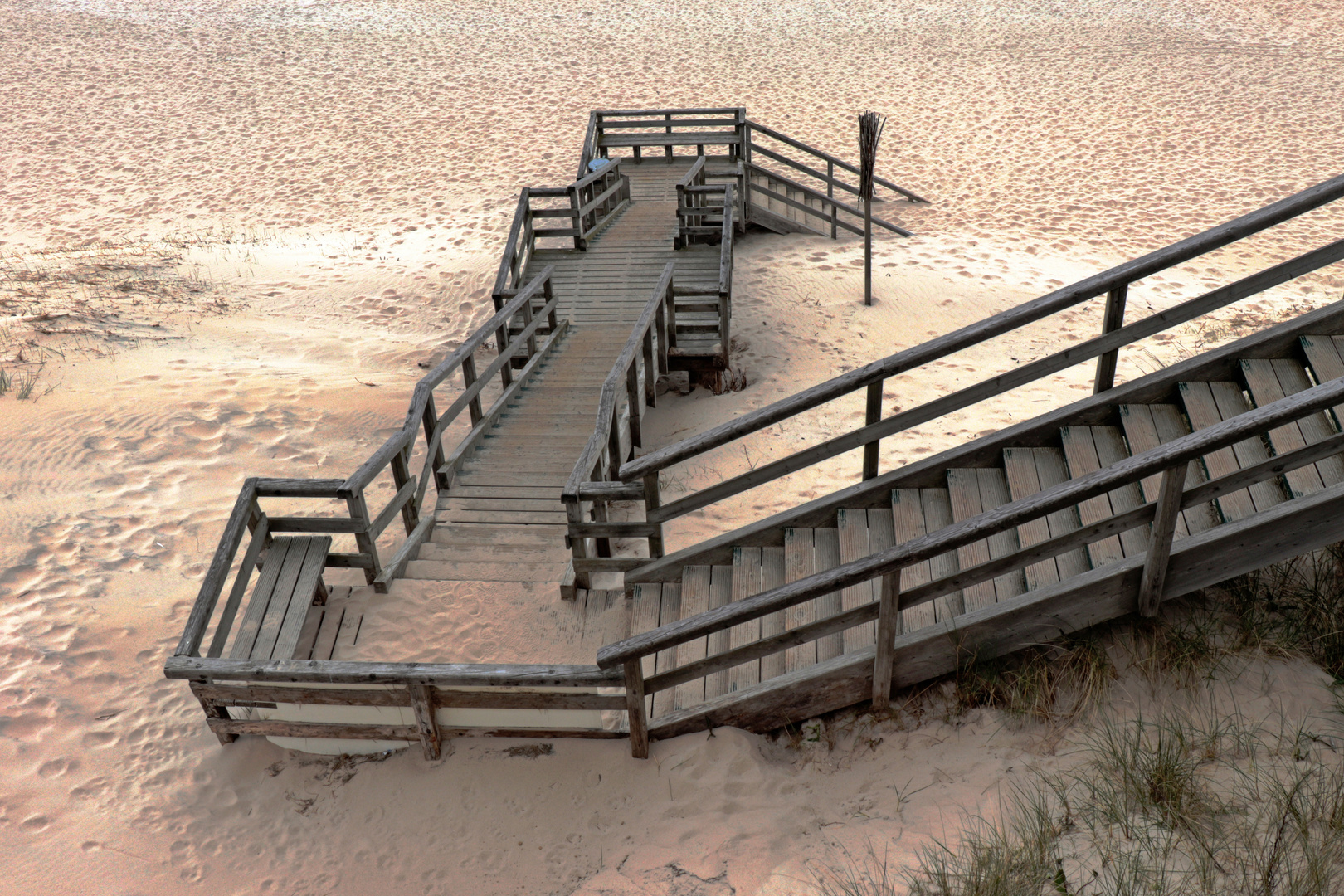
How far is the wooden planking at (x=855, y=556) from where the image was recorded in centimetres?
411

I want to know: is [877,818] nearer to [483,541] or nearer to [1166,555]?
[1166,555]

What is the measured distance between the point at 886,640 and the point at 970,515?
96 centimetres

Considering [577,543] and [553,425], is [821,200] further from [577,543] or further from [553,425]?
[577,543]

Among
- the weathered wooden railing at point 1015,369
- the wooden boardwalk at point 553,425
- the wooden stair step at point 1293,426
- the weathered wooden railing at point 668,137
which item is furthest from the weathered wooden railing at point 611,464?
the weathered wooden railing at point 668,137

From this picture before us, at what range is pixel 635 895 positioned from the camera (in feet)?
11.3

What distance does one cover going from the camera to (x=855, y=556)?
4398 mm

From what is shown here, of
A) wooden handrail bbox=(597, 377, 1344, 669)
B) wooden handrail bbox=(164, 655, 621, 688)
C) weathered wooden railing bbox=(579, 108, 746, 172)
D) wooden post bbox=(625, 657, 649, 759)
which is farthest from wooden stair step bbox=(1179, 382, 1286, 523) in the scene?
weathered wooden railing bbox=(579, 108, 746, 172)

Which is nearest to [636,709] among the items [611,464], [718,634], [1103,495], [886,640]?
[718,634]

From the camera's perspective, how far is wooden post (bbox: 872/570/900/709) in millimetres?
3596

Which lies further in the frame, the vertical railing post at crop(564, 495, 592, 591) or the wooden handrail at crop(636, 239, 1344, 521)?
the vertical railing post at crop(564, 495, 592, 591)

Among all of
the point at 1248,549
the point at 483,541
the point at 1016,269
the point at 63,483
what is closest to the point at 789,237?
the point at 1016,269

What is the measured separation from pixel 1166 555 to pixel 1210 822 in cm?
95

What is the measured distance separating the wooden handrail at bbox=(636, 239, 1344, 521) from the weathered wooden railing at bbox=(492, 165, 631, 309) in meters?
5.34

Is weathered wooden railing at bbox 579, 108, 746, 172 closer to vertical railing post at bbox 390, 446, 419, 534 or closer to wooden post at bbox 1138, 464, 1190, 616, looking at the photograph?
vertical railing post at bbox 390, 446, 419, 534
